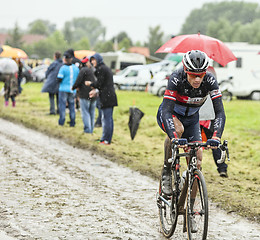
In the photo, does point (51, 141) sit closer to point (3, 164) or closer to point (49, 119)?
point (3, 164)

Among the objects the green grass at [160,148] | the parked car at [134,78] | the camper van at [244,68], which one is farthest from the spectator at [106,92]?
the parked car at [134,78]

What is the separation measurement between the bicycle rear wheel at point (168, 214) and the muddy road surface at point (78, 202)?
132 mm

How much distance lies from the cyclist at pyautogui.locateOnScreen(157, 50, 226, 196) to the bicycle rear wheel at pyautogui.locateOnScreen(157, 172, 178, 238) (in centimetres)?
16

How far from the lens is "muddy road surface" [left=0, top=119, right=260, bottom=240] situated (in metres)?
5.34

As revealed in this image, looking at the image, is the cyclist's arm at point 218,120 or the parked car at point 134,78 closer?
the cyclist's arm at point 218,120

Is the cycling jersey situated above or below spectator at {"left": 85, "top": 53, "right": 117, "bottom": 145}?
above

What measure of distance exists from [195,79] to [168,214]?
5.07 ft

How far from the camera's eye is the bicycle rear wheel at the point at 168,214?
5.12 meters

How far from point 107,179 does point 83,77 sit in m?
5.05

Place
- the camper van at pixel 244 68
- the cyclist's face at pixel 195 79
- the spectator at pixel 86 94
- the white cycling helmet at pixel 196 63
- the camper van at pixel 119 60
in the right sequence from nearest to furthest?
the white cycling helmet at pixel 196 63 < the cyclist's face at pixel 195 79 < the spectator at pixel 86 94 < the camper van at pixel 244 68 < the camper van at pixel 119 60

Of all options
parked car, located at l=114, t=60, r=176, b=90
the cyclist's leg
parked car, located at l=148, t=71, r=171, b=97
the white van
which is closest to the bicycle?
the cyclist's leg

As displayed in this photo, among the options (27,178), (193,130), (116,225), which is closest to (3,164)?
(27,178)

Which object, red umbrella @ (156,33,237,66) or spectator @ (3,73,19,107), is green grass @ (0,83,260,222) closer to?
spectator @ (3,73,19,107)

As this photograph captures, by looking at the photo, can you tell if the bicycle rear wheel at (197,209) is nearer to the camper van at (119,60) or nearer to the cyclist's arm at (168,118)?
the cyclist's arm at (168,118)
